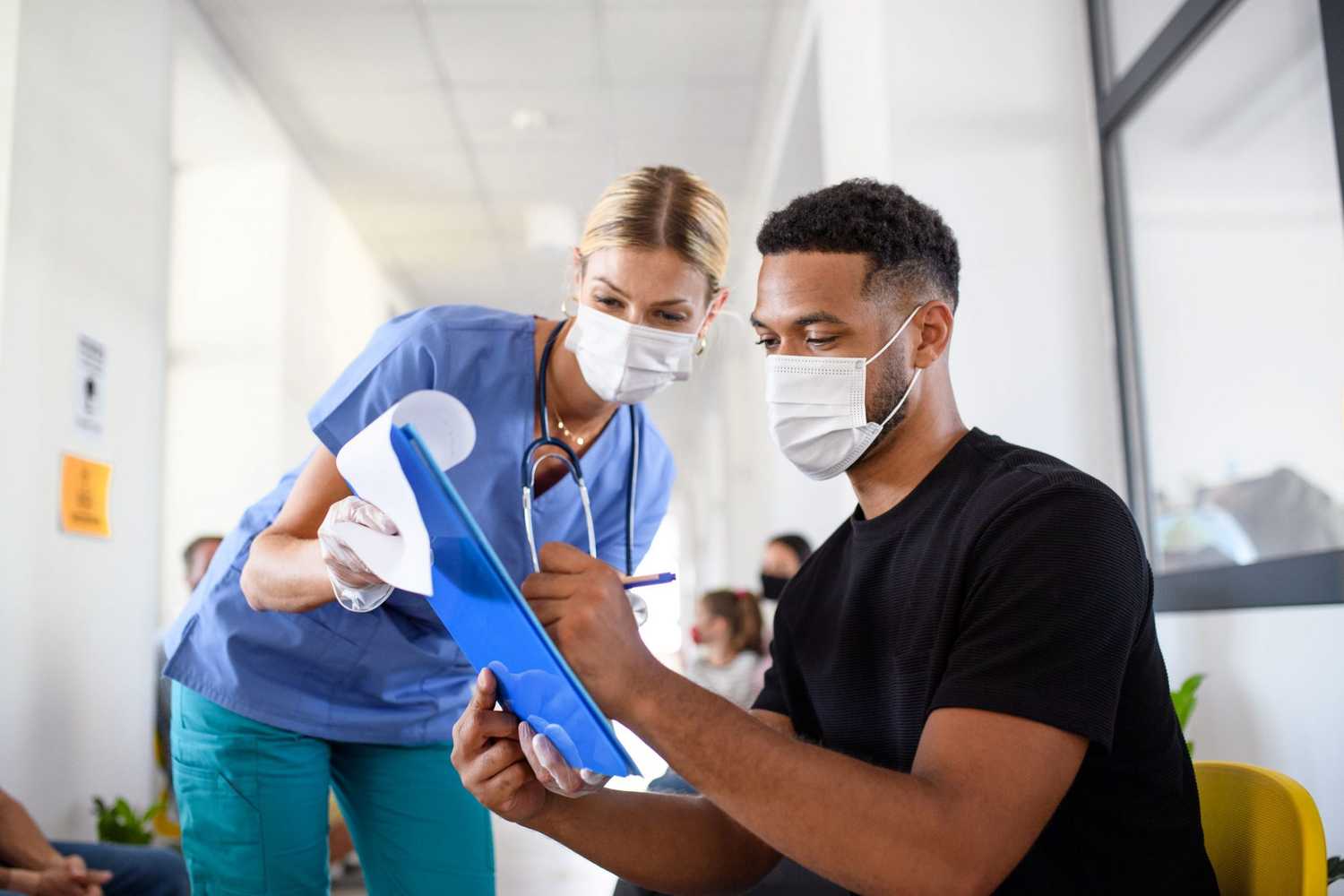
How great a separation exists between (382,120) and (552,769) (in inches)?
169

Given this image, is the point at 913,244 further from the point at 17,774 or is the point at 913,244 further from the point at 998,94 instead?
the point at 17,774

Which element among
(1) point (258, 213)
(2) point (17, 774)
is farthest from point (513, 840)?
(1) point (258, 213)

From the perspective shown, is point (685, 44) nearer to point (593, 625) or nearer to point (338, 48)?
point (338, 48)

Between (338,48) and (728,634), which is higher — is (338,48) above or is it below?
above

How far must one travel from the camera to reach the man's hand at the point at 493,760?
87 centimetres

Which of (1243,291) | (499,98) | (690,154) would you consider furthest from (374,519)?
(690,154)

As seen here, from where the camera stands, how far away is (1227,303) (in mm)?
2275

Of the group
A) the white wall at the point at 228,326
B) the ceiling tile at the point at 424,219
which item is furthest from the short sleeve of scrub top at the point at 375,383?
the ceiling tile at the point at 424,219

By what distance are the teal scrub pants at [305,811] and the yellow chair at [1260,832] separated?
77 cm

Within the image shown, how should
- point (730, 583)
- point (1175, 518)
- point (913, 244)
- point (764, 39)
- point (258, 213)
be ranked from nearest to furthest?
point (913, 244) < point (1175, 518) < point (764, 39) < point (258, 213) < point (730, 583)

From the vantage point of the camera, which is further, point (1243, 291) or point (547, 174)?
point (547, 174)

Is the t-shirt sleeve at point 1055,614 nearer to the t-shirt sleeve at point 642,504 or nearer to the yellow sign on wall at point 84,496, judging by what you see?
the t-shirt sleeve at point 642,504

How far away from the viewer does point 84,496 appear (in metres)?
2.87

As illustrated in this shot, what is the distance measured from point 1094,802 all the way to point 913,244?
54 centimetres
